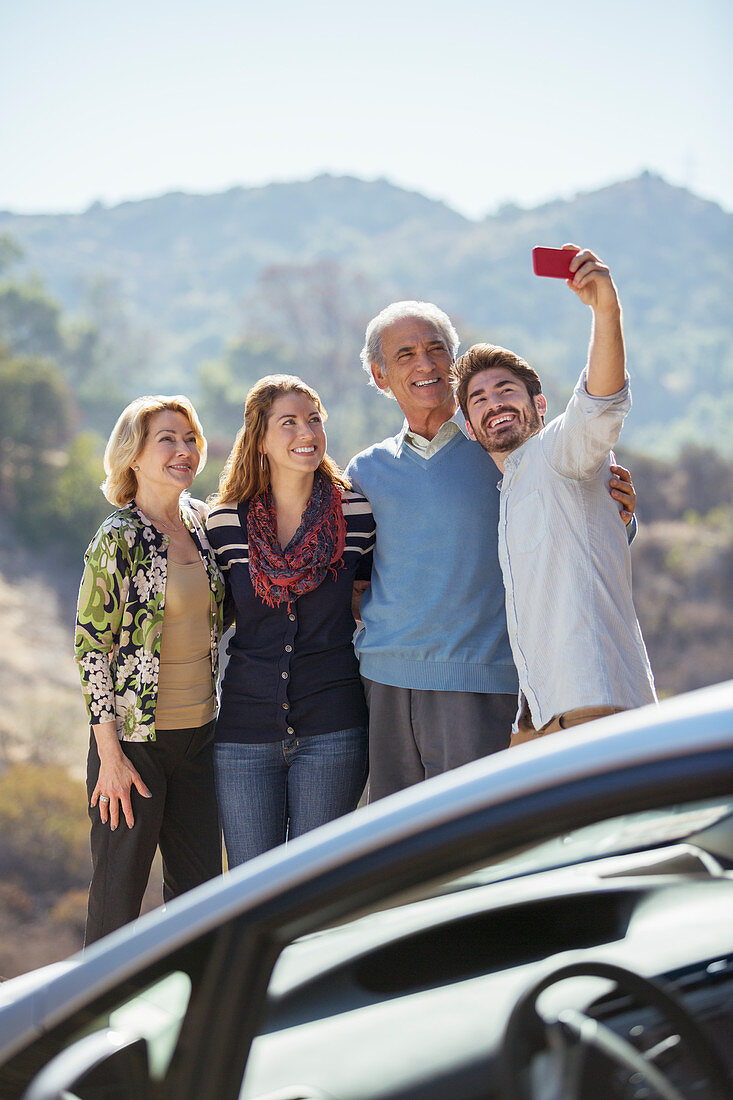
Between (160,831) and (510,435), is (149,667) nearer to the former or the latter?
(160,831)

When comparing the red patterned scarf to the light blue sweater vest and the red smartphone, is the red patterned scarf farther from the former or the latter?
the red smartphone

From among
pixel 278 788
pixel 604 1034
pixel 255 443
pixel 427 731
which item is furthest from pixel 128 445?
pixel 604 1034

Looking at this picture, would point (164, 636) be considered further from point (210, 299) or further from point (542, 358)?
point (210, 299)

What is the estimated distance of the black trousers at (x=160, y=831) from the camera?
261 centimetres

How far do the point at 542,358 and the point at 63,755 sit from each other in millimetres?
61161

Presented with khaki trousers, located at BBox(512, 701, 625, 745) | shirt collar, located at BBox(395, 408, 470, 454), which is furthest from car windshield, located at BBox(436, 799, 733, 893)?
shirt collar, located at BBox(395, 408, 470, 454)

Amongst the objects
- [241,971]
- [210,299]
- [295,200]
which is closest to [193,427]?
[241,971]

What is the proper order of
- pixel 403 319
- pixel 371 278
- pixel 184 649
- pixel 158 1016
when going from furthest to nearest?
pixel 371 278 → pixel 403 319 → pixel 184 649 → pixel 158 1016

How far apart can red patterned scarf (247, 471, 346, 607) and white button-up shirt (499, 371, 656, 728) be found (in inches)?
20.4

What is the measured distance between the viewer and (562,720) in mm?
2266

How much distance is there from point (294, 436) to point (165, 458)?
362 millimetres

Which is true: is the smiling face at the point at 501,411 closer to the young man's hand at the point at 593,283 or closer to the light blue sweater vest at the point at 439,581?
the light blue sweater vest at the point at 439,581

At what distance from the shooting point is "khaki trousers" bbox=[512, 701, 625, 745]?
2.22 m

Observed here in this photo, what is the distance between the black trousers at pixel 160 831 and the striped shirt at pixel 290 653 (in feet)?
0.48
